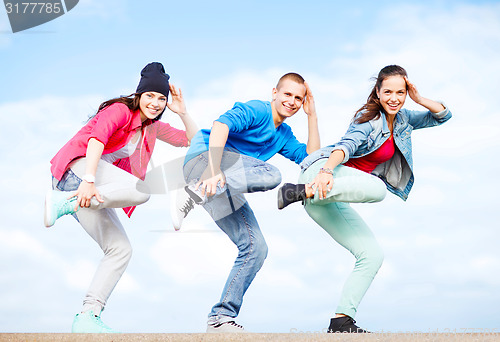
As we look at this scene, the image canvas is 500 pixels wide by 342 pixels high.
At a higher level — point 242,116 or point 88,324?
point 242,116

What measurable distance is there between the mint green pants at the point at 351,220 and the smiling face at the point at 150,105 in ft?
4.12

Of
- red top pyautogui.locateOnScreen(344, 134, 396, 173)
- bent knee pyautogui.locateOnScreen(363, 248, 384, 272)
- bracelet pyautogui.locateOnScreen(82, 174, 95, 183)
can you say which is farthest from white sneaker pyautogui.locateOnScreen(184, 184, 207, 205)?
bent knee pyautogui.locateOnScreen(363, 248, 384, 272)

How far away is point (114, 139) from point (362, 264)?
6.88ft

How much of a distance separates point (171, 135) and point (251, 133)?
0.79 metres

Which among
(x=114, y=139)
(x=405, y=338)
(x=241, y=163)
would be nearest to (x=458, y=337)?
(x=405, y=338)

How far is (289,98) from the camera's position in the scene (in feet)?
14.9

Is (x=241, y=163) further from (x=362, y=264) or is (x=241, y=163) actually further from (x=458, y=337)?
(x=458, y=337)

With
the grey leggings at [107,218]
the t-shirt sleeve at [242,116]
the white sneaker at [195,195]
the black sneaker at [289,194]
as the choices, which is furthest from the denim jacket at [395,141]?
the grey leggings at [107,218]

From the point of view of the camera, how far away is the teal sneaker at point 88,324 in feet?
14.3

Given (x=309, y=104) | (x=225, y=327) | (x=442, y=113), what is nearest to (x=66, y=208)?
(x=225, y=327)

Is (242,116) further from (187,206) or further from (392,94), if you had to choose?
(392,94)

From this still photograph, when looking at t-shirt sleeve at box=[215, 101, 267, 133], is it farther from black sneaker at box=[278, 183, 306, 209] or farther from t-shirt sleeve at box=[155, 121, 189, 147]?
t-shirt sleeve at box=[155, 121, 189, 147]

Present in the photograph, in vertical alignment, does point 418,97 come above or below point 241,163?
above

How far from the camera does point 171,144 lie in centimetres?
497
